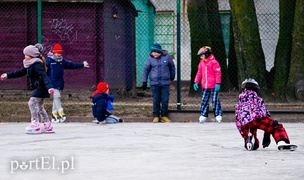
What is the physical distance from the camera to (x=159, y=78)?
2061 centimetres

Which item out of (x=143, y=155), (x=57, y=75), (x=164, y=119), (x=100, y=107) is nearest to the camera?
(x=143, y=155)

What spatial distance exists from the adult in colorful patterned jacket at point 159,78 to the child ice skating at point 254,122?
243 inches

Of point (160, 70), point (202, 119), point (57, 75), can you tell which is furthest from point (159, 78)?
point (57, 75)

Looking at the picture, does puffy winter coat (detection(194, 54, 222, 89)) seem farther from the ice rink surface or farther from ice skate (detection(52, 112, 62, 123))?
ice skate (detection(52, 112, 62, 123))

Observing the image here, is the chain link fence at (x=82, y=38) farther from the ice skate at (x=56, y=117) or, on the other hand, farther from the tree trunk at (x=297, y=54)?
the ice skate at (x=56, y=117)

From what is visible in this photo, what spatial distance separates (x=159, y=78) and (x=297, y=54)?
3394 mm

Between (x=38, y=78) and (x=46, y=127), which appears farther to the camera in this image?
(x=46, y=127)

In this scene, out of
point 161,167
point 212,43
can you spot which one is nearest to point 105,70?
point 212,43

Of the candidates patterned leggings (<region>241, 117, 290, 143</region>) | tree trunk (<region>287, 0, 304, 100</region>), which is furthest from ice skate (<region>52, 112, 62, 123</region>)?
patterned leggings (<region>241, 117, 290, 143</region>)

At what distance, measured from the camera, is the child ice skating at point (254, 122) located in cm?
1418

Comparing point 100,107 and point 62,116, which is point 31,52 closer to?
point 100,107

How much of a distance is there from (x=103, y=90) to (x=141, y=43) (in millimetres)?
6799

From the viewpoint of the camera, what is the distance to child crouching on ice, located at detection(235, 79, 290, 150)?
14195 mm

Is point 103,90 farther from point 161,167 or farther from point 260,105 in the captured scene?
point 161,167
